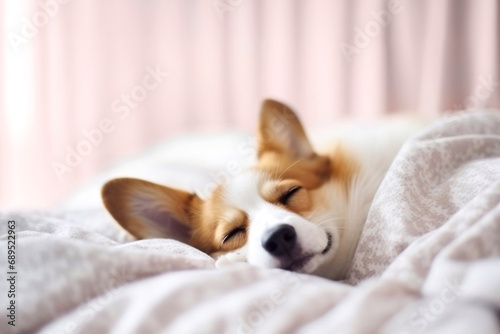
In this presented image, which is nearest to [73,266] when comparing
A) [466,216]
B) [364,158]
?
[466,216]

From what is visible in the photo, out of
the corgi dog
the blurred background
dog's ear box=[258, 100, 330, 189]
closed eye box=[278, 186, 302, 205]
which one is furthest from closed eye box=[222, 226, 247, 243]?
the blurred background

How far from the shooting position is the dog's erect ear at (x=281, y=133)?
4.75 ft

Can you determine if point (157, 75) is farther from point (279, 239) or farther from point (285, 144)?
point (279, 239)

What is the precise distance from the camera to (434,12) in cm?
251

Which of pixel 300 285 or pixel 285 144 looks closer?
pixel 300 285

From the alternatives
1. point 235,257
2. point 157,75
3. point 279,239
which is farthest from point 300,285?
point 157,75

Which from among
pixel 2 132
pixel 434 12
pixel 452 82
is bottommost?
pixel 2 132

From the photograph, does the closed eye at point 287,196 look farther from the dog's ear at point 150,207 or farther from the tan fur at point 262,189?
the dog's ear at point 150,207

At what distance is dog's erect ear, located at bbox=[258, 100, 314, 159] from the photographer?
1448mm

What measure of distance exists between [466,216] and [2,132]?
115 inches

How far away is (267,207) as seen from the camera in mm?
1222

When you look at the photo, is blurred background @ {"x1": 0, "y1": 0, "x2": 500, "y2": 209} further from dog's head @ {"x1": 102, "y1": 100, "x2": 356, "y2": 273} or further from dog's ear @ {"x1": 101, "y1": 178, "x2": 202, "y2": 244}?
dog's ear @ {"x1": 101, "y1": 178, "x2": 202, "y2": 244}

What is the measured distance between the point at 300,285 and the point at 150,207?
2.39 feet

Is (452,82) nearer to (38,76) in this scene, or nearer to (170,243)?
(170,243)
